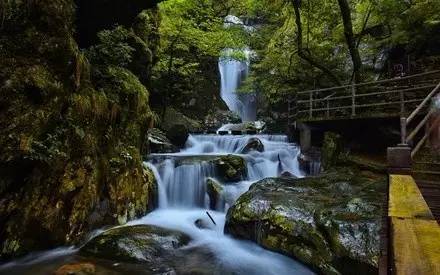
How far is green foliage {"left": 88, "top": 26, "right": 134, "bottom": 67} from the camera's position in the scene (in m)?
9.71

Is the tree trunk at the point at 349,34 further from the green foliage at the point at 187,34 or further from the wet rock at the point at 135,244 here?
the wet rock at the point at 135,244

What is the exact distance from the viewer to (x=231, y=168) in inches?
467

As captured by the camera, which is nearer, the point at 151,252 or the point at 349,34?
the point at 151,252

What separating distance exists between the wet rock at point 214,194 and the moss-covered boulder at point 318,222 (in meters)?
1.78

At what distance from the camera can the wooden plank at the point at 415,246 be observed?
116 cm

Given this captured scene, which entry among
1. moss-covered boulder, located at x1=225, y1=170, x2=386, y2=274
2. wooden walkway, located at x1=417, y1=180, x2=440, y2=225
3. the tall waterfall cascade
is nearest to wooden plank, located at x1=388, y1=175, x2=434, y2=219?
wooden walkway, located at x1=417, y1=180, x2=440, y2=225

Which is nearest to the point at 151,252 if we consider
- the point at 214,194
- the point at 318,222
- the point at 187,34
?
the point at 318,222

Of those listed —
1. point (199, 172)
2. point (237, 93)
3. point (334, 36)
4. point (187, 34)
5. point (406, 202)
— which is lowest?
point (199, 172)

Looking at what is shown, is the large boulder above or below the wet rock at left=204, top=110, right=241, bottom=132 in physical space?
below

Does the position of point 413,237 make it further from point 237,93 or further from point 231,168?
point 237,93

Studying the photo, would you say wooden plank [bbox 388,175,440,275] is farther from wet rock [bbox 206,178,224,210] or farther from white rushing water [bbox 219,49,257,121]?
white rushing water [bbox 219,49,257,121]

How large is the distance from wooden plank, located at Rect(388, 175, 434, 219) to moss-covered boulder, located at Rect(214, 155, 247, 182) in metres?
8.85

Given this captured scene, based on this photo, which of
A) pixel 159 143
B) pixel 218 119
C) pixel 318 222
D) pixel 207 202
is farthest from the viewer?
pixel 218 119

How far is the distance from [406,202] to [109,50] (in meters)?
9.21
